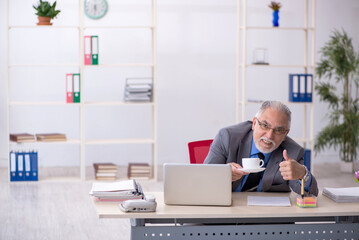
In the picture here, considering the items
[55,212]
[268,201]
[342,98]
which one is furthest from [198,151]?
[342,98]

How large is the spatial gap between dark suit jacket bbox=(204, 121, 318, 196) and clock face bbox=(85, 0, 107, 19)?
4647 mm

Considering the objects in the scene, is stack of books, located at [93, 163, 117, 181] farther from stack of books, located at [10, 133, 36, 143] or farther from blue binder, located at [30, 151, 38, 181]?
stack of books, located at [10, 133, 36, 143]

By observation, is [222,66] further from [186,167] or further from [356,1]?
[186,167]

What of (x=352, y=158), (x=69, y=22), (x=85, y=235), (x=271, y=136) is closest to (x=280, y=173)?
(x=271, y=136)

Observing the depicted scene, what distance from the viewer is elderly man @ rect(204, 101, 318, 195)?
9.79ft

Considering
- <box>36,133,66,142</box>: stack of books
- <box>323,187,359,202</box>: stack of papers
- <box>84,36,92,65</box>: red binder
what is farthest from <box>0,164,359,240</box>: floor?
<box>323,187,359,202</box>: stack of papers

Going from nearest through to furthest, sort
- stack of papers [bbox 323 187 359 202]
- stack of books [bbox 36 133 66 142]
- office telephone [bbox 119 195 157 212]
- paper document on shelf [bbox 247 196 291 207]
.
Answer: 1. office telephone [bbox 119 195 157 212]
2. paper document on shelf [bbox 247 196 291 207]
3. stack of papers [bbox 323 187 359 202]
4. stack of books [bbox 36 133 66 142]

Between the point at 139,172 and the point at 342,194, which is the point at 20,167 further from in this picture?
the point at 342,194

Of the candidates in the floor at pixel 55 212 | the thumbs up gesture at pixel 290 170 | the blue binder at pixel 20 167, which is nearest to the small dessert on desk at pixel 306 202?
the thumbs up gesture at pixel 290 170

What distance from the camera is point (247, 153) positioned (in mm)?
3238

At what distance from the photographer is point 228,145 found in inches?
128

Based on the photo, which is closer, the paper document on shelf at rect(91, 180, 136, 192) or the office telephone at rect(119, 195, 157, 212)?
the office telephone at rect(119, 195, 157, 212)

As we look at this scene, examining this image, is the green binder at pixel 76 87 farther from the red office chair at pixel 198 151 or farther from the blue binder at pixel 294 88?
the red office chair at pixel 198 151

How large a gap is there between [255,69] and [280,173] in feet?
16.5
